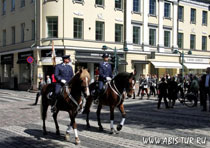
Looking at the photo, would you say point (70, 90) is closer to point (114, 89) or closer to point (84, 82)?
point (84, 82)

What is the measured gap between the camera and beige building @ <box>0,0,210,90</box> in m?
29.0

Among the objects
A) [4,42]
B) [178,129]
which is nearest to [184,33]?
[4,42]

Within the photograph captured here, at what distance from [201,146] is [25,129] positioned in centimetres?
555

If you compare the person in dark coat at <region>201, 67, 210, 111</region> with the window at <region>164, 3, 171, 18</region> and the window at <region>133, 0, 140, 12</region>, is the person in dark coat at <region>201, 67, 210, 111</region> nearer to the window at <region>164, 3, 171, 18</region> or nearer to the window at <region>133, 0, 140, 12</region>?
the window at <region>133, 0, 140, 12</region>

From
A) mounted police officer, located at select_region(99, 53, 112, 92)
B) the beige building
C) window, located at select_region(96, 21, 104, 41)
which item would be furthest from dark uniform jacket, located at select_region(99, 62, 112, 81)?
window, located at select_region(96, 21, 104, 41)

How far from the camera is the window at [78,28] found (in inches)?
1161

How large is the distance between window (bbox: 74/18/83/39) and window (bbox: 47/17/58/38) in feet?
6.38

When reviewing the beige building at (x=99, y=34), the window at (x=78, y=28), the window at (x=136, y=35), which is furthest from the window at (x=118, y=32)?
the window at (x=78, y=28)

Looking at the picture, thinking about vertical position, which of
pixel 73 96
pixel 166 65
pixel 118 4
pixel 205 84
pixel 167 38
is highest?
pixel 118 4

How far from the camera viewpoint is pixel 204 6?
4116 centimetres

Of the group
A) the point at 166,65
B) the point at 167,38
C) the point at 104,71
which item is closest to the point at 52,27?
the point at 166,65

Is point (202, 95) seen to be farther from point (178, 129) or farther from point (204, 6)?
point (204, 6)

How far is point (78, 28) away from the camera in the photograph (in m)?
29.7

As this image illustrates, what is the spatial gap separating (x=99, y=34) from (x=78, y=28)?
2675 millimetres
